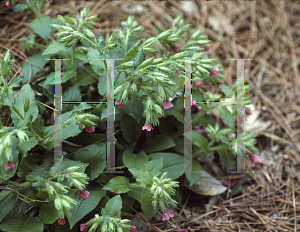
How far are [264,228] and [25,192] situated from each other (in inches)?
78.4

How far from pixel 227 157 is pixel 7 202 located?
181 cm

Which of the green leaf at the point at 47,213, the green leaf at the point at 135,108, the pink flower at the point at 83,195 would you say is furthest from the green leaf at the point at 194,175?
the green leaf at the point at 47,213

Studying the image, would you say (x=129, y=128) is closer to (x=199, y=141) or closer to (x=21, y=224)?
(x=199, y=141)

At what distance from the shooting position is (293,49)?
3.75 meters

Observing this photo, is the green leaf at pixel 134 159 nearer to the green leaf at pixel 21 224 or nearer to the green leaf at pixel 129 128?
the green leaf at pixel 129 128

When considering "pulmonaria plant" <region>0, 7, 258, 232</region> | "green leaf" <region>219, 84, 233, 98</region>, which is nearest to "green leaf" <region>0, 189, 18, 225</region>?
"pulmonaria plant" <region>0, 7, 258, 232</region>

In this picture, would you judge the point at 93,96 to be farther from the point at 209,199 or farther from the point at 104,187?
the point at 209,199

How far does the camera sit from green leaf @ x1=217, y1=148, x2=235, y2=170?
2473mm

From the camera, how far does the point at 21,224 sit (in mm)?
1850

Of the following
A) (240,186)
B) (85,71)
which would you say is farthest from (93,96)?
(240,186)

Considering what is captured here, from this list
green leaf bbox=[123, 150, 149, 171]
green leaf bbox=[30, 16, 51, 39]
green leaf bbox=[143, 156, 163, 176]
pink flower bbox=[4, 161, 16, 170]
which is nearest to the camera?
pink flower bbox=[4, 161, 16, 170]

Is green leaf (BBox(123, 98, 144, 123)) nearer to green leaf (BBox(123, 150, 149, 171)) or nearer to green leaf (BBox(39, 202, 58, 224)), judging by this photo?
green leaf (BBox(123, 150, 149, 171))

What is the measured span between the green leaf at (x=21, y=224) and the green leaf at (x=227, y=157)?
1.57 meters

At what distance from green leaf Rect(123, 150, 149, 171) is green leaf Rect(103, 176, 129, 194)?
0.14 m
